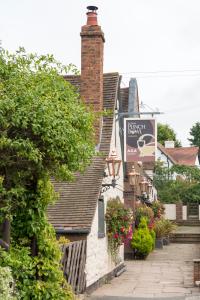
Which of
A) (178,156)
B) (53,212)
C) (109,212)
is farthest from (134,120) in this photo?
(178,156)

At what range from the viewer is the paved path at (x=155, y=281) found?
1448cm

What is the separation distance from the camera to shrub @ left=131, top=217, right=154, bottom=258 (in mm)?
23609

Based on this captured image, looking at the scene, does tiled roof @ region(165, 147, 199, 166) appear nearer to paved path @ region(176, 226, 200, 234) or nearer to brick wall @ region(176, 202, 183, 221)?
brick wall @ region(176, 202, 183, 221)

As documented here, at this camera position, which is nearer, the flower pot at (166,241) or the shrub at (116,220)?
the shrub at (116,220)

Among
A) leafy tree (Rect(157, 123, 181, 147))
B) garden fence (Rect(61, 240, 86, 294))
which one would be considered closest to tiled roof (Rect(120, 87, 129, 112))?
garden fence (Rect(61, 240, 86, 294))

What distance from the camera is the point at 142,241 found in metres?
23.6

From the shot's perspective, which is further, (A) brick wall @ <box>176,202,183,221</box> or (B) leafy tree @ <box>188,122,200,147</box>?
(B) leafy tree @ <box>188,122,200,147</box>

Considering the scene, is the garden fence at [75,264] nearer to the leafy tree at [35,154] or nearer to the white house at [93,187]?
the white house at [93,187]

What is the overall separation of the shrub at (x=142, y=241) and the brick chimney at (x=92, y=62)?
7.44 meters

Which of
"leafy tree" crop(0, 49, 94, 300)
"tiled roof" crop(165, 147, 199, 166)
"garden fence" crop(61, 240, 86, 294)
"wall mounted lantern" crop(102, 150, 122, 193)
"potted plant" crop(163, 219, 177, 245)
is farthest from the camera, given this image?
"tiled roof" crop(165, 147, 199, 166)

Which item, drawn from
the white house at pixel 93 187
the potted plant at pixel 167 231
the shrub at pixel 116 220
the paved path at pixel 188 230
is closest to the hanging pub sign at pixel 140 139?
the white house at pixel 93 187

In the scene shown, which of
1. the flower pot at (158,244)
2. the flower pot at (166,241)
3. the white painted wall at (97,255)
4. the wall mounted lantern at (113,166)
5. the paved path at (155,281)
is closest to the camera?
the paved path at (155,281)

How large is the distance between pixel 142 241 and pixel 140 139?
6568 millimetres

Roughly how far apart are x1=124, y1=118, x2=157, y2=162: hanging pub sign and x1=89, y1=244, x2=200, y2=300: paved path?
3.72m
